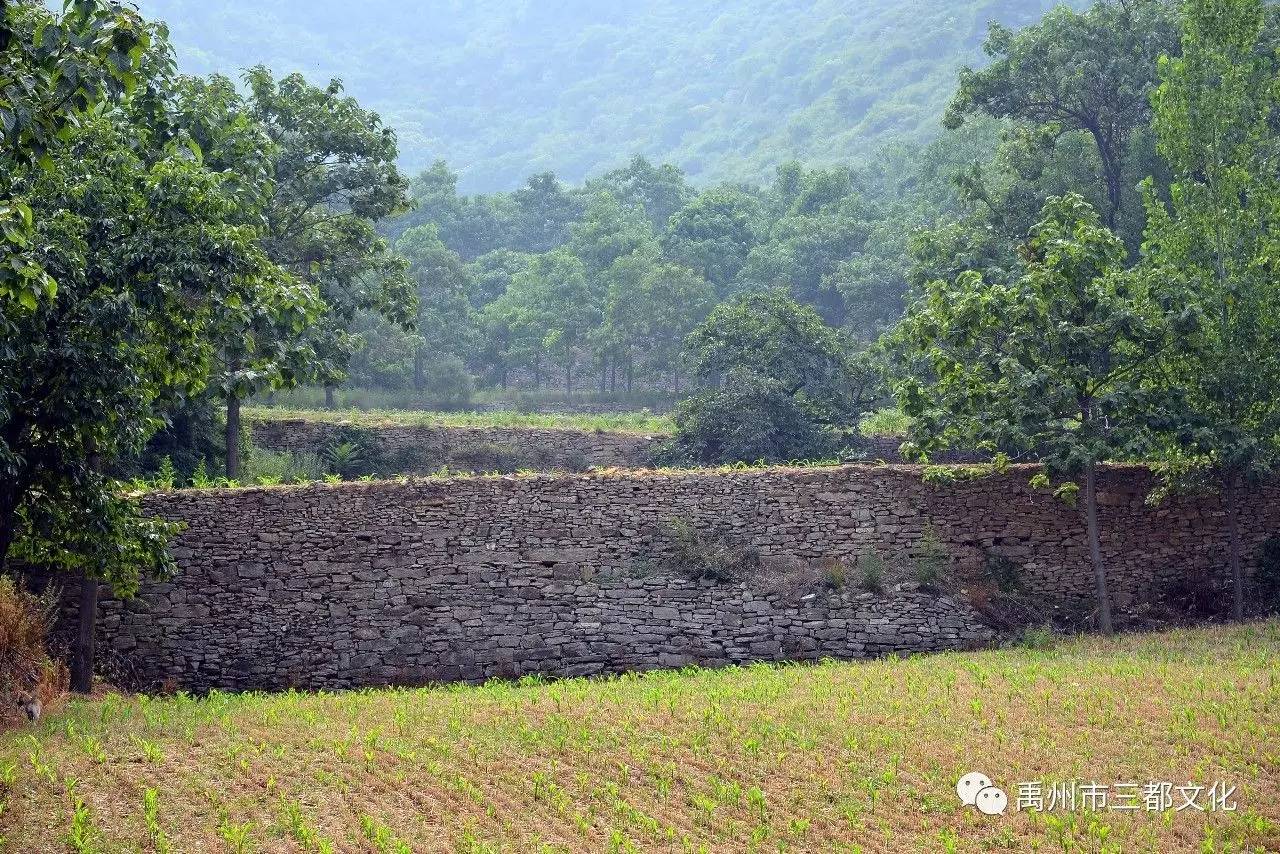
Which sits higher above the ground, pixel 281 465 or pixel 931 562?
pixel 281 465

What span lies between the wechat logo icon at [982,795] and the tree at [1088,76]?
21225 mm

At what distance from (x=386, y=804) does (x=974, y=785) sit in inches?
199

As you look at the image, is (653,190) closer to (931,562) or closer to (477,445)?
(477,445)

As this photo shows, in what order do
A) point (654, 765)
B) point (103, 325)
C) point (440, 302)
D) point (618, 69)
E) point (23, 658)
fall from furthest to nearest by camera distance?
1. point (618, 69)
2. point (440, 302)
3. point (23, 658)
4. point (103, 325)
5. point (654, 765)

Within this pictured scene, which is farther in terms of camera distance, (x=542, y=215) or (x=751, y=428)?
(x=542, y=215)

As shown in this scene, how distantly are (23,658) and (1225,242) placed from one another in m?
16.9

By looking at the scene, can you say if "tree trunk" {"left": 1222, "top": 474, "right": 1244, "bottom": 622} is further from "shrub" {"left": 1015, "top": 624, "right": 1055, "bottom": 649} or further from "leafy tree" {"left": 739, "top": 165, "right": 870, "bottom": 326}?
"leafy tree" {"left": 739, "top": 165, "right": 870, "bottom": 326}

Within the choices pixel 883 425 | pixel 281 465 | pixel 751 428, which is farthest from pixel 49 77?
pixel 883 425

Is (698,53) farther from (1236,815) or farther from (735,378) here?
(1236,815)

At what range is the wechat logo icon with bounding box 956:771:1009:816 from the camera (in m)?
10.9

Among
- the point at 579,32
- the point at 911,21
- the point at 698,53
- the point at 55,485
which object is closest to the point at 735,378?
the point at 55,485

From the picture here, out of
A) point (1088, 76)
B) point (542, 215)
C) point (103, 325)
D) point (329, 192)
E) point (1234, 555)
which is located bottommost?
point (1234, 555)

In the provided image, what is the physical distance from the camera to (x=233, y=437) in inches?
854

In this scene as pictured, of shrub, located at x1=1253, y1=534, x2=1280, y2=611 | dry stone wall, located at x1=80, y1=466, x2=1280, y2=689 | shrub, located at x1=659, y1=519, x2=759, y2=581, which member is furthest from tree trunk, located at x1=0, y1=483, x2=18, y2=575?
shrub, located at x1=1253, y1=534, x2=1280, y2=611
